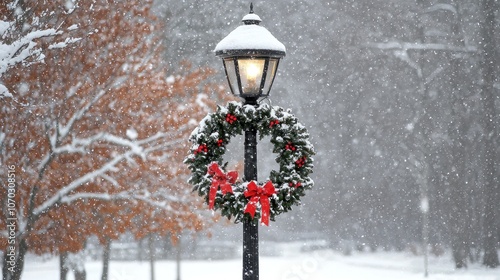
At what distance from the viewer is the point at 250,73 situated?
703 centimetres

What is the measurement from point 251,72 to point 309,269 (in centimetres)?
2341

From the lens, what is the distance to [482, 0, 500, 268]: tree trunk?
26562mm

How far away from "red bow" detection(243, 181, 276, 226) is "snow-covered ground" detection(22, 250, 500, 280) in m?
17.9

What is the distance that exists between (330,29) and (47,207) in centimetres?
2589

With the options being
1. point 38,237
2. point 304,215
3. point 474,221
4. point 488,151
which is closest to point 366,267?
point 474,221

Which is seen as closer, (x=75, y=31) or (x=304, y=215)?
(x=75, y=31)

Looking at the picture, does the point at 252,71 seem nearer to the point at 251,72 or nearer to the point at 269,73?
the point at 251,72

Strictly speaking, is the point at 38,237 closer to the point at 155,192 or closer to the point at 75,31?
the point at 155,192

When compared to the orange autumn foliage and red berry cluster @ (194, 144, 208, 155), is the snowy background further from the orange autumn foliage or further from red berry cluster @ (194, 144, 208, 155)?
red berry cluster @ (194, 144, 208, 155)

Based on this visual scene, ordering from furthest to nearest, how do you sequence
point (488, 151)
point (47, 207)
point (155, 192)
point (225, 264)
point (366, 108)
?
1. point (366, 108)
2. point (225, 264)
3. point (488, 151)
4. point (155, 192)
5. point (47, 207)

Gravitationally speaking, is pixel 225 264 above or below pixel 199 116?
below

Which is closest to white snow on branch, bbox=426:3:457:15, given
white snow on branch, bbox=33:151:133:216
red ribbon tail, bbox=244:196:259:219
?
white snow on branch, bbox=33:151:133:216

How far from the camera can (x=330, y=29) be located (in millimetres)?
36688

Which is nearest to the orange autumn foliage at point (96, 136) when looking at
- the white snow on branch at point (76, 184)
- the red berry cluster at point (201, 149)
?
the white snow on branch at point (76, 184)
